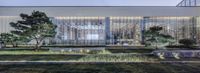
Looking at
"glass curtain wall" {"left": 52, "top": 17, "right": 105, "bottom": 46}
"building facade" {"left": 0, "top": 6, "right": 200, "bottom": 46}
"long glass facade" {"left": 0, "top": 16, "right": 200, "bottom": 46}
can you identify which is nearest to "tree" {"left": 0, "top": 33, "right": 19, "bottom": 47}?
"building facade" {"left": 0, "top": 6, "right": 200, "bottom": 46}

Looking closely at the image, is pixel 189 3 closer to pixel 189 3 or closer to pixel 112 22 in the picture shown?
pixel 189 3

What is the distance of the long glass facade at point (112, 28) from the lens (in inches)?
1543

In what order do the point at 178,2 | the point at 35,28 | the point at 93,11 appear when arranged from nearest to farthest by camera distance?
1. the point at 35,28
2. the point at 93,11
3. the point at 178,2

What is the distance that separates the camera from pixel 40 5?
38.0 m

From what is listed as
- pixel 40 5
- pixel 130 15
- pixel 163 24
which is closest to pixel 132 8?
pixel 130 15

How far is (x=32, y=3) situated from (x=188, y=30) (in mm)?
19690

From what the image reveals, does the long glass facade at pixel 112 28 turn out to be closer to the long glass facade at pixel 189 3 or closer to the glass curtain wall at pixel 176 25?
the glass curtain wall at pixel 176 25

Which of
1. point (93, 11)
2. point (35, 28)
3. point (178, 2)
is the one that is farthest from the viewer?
point (178, 2)

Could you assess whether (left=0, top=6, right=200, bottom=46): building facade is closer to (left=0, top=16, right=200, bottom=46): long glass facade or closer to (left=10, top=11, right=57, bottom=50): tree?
(left=0, top=16, right=200, bottom=46): long glass facade

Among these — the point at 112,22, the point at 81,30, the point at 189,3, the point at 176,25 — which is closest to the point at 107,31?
the point at 112,22

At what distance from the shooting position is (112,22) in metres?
39.7

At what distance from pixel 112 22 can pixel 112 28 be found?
852 mm

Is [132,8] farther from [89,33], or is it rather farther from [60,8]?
[60,8]

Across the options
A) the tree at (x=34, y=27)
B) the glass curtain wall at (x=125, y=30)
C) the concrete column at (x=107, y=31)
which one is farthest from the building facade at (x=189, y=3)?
the tree at (x=34, y=27)
